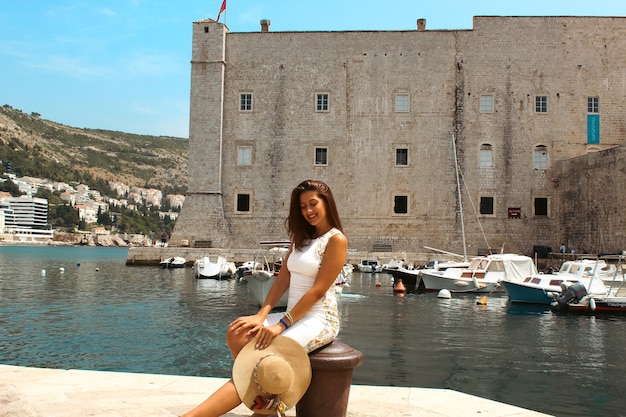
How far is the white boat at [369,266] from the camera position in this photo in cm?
2833

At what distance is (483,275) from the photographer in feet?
68.4

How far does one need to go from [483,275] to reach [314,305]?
18281 mm

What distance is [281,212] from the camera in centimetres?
3014

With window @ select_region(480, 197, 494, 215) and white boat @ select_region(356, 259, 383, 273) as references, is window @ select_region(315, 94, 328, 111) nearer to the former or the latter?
white boat @ select_region(356, 259, 383, 273)

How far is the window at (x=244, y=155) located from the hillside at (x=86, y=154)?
103 m

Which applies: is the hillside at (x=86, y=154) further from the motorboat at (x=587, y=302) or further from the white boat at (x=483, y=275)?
the motorboat at (x=587, y=302)

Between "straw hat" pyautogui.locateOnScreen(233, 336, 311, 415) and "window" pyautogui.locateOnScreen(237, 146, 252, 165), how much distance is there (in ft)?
89.9

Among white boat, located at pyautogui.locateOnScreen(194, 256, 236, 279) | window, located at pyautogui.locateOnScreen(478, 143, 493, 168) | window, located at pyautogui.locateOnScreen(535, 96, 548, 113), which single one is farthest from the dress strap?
window, located at pyautogui.locateOnScreen(535, 96, 548, 113)

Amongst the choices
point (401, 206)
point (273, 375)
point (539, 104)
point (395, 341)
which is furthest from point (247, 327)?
point (539, 104)

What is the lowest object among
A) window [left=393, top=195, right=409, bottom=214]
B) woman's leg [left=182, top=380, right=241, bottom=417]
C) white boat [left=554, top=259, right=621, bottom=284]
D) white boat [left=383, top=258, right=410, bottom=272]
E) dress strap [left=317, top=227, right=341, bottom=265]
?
white boat [left=383, top=258, right=410, bottom=272]

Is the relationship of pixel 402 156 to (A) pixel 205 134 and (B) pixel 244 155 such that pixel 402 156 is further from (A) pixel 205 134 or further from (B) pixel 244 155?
(A) pixel 205 134

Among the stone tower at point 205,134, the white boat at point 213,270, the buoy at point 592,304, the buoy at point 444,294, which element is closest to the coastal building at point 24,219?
the stone tower at point 205,134

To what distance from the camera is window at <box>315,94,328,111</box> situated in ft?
99.2

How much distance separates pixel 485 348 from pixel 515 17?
2367 cm
